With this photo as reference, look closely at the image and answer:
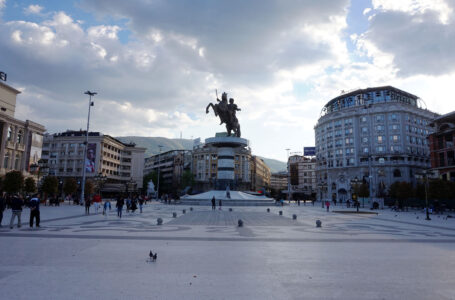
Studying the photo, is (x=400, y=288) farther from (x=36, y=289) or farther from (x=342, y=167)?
(x=342, y=167)

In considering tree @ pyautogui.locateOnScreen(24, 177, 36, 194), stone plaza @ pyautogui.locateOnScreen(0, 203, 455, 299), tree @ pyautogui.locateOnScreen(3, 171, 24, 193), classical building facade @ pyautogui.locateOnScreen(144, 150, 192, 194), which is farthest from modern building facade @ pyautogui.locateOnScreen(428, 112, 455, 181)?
classical building facade @ pyautogui.locateOnScreen(144, 150, 192, 194)

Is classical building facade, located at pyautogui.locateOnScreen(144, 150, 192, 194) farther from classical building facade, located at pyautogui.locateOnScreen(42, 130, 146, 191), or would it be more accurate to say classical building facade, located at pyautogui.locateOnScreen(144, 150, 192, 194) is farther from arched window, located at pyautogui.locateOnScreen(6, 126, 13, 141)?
arched window, located at pyautogui.locateOnScreen(6, 126, 13, 141)

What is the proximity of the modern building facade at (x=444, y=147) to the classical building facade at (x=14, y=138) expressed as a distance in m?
84.6

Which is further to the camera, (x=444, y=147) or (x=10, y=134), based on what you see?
(x=444, y=147)

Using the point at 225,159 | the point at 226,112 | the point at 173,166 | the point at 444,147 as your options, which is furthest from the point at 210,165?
the point at 444,147

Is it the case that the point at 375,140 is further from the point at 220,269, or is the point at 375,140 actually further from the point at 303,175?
the point at 220,269

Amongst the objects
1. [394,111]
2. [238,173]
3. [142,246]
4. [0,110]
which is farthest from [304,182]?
[142,246]

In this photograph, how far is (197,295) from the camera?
5605 millimetres

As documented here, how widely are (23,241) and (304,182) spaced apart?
13519 cm

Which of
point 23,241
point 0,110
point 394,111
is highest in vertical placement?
point 394,111

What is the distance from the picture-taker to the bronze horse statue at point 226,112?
173 feet

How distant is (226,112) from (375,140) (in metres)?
60.5

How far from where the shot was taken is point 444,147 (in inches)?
2315

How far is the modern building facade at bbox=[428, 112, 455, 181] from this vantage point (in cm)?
5641
